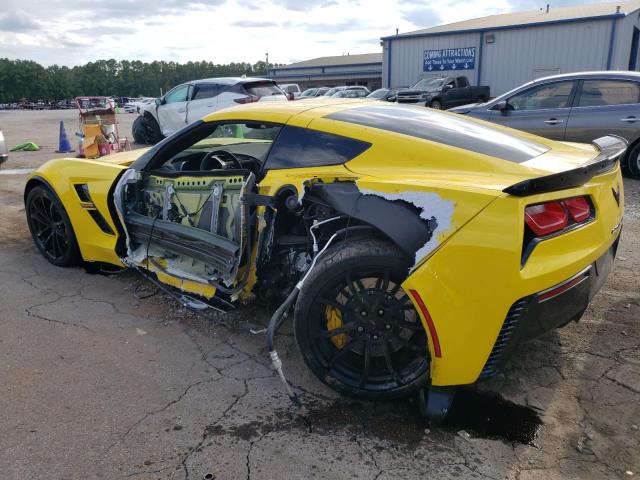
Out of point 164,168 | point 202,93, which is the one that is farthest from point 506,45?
point 164,168

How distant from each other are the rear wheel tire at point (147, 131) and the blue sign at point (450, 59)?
66.4 ft

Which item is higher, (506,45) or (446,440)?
(506,45)

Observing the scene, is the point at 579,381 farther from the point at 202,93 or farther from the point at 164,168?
the point at 202,93

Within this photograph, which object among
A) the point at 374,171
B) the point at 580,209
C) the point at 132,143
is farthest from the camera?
the point at 132,143

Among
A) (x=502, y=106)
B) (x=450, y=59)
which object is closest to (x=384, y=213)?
(x=502, y=106)

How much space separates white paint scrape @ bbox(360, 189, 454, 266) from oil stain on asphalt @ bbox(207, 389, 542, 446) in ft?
2.74

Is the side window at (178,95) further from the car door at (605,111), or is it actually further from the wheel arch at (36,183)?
the car door at (605,111)

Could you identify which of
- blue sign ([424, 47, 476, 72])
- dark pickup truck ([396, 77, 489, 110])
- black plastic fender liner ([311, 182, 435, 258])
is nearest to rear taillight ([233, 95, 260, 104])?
black plastic fender liner ([311, 182, 435, 258])

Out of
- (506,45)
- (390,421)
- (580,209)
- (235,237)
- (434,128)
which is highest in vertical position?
(506,45)

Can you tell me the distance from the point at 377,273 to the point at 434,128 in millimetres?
1066

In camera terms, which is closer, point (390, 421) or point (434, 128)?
point (390, 421)

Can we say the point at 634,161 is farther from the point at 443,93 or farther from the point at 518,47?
the point at 518,47

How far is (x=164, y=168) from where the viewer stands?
13.2ft

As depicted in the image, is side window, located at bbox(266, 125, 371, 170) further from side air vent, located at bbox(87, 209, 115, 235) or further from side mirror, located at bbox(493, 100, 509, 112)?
side mirror, located at bbox(493, 100, 509, 112)
